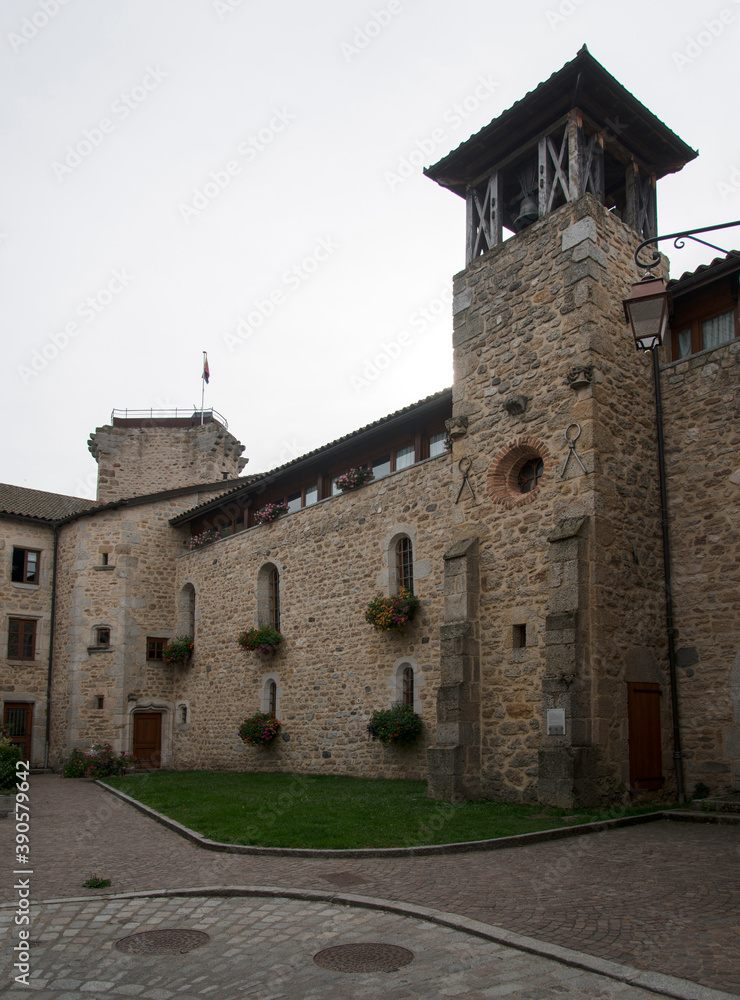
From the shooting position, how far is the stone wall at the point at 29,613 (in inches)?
912

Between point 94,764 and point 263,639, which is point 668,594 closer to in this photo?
point 263,639

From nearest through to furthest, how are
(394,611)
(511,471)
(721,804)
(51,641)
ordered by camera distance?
(721,804), (511,471), (394,611), (51,641)

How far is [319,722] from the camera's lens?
1708 cm

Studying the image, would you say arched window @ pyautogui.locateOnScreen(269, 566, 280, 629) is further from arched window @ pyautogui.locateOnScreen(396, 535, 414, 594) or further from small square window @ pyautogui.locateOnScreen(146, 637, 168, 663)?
small square window @ pyautogui.locateOnScreen(146, 637, 168, 663)

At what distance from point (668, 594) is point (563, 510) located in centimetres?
222

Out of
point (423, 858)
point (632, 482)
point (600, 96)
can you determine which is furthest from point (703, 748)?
point (600, 96)

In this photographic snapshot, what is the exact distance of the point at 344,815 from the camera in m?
10.3

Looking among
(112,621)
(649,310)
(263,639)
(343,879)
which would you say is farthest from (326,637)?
(649,310)

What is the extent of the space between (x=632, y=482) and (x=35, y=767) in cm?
1922

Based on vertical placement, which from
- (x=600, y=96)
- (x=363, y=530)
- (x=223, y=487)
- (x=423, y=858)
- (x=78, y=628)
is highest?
(x=600, y=96)

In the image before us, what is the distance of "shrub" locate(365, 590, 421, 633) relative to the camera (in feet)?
48.7

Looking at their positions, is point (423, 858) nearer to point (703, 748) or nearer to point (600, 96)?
point (703, 748)

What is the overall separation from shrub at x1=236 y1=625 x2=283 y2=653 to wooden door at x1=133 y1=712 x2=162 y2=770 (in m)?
5.71

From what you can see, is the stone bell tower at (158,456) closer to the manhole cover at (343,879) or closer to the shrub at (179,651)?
the shrub at (179,651)
